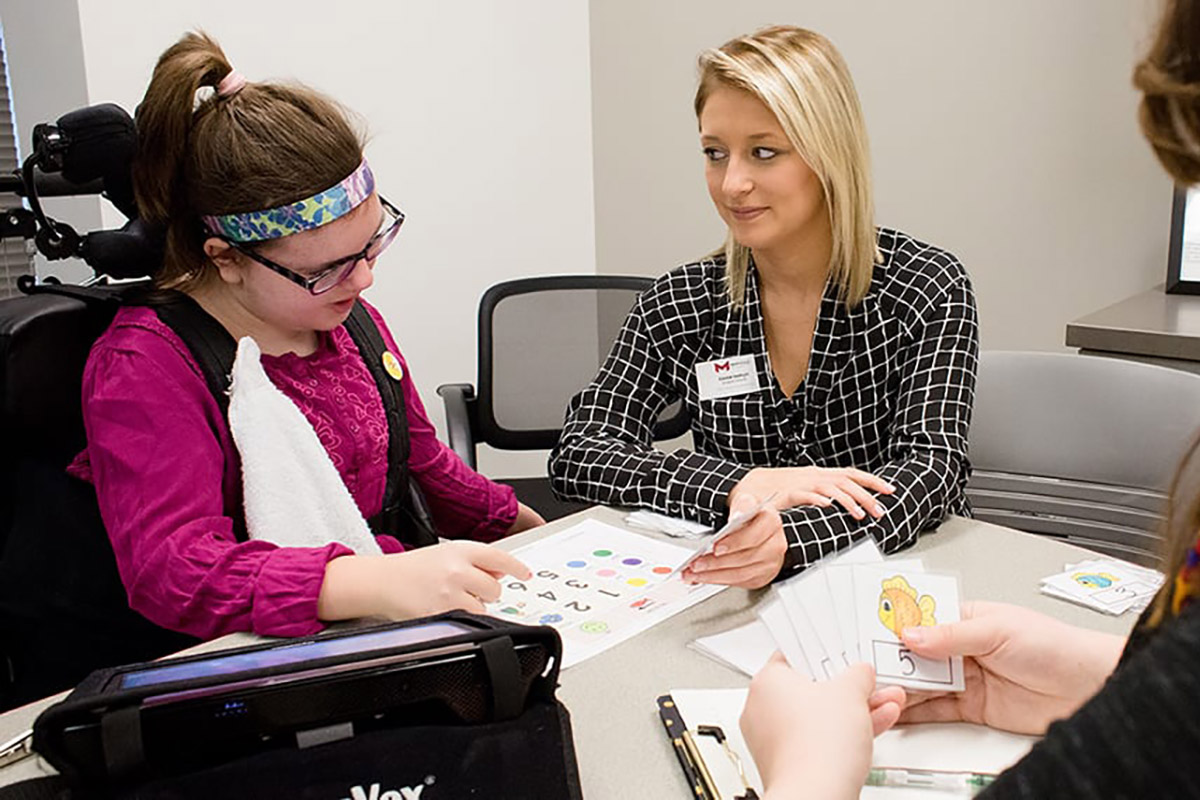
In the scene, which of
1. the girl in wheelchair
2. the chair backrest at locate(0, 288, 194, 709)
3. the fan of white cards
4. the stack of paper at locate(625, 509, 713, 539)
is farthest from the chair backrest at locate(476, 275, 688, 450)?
the fan of white cards

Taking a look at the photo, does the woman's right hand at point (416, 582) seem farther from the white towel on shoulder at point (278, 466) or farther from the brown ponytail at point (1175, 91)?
the brown ponytail at point (1175, 91)

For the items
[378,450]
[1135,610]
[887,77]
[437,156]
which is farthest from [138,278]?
[887,77]

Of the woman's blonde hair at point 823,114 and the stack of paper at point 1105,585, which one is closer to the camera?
the stack of paper at point 1105,585

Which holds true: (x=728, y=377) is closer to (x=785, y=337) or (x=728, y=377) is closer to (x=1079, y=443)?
(x=785, y=337)

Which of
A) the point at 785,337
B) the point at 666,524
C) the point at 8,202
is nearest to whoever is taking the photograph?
the point at 666,524

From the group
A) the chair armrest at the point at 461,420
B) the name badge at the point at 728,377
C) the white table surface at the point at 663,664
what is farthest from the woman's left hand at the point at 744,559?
the chair armrest at the point at 461,420

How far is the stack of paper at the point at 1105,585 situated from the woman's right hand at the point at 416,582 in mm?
667

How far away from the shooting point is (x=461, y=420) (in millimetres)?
2414

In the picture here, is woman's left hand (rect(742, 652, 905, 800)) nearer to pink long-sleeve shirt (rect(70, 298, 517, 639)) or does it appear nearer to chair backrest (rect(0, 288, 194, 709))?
pink long-sleeve shirt (rect(70, 298, 517, 639))

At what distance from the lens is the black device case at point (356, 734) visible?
0.78 meters

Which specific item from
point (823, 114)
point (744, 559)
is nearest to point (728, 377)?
point (823, 114)

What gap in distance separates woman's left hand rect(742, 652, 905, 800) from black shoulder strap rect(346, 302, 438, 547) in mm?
889

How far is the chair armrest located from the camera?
2.37 metres

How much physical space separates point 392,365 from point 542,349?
0.88 metres
